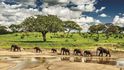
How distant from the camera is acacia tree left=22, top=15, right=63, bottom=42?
95644 millimetres

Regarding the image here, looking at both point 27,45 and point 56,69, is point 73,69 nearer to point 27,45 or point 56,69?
point 56,69

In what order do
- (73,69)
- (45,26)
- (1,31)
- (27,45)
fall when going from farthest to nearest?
1. (1,31)
2. (45,26)
3. (27,45)
4. (73,69)

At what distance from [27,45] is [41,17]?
73.1 feet

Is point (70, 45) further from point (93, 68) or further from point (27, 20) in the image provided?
point (93, 68)

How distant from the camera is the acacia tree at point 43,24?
9564 cm

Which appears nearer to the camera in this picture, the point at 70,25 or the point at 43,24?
the point at 43,24

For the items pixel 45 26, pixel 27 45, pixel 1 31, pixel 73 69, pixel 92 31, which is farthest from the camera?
pixel 1 31

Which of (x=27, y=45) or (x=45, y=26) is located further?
(x=45, y=26)

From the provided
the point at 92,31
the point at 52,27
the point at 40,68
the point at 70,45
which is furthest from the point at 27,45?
the point at 92,31

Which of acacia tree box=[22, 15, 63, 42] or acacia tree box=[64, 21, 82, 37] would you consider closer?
acacia tree box=[22, 15, 63, 42]

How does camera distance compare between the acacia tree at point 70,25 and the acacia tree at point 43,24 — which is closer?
the acacia tree at point 43,24

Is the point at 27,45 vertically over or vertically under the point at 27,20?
under

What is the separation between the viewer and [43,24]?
96.2 m

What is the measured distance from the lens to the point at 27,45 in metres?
80.5
